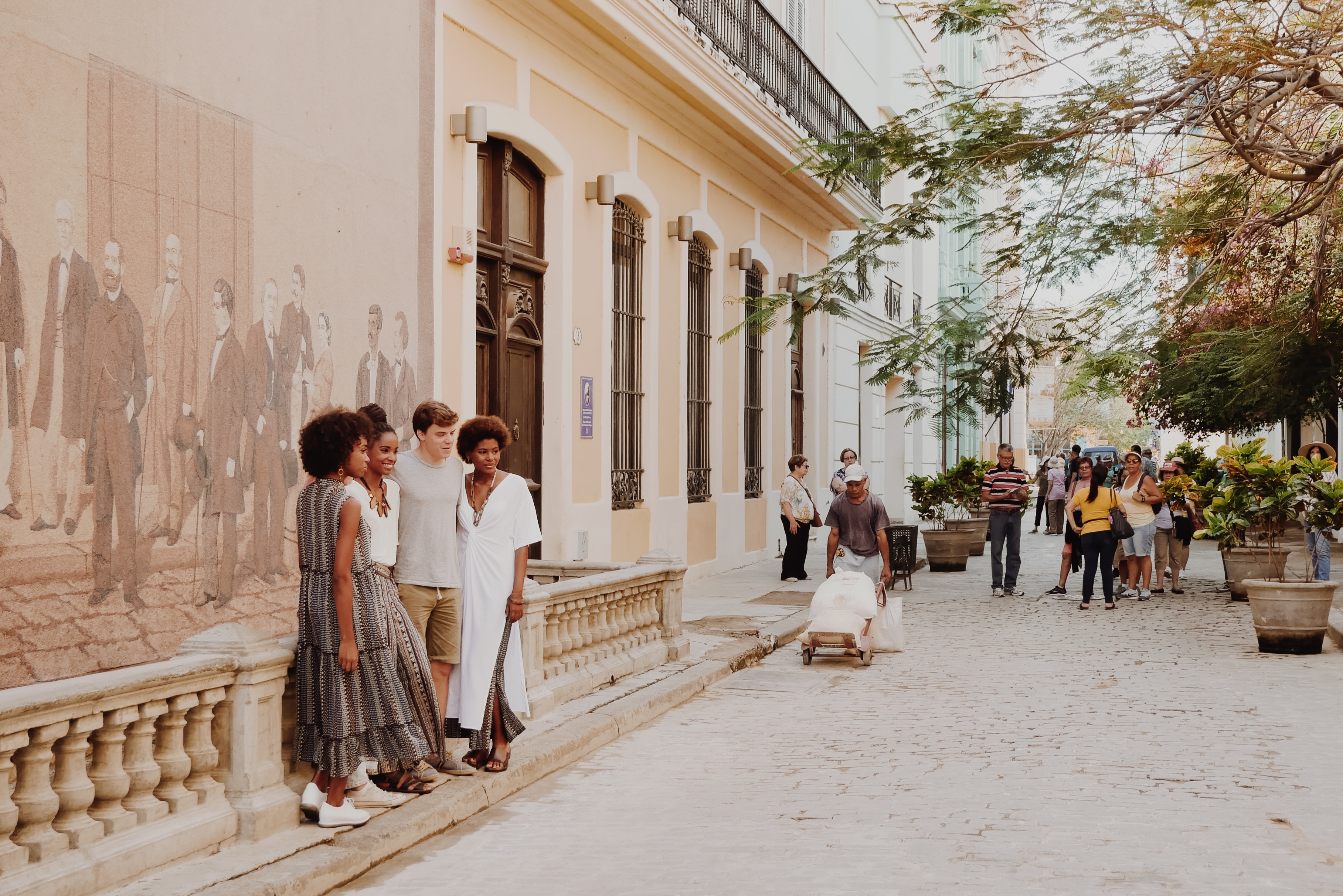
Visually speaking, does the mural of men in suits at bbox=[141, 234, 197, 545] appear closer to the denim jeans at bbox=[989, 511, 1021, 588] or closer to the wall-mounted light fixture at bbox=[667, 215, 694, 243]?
the wall-mounted light fixture at bbox=[667, 215, 694, 243]

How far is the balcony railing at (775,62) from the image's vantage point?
16.1 m

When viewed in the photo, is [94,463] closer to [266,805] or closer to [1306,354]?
[266,805]

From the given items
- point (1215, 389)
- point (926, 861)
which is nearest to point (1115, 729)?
point (926, 861)

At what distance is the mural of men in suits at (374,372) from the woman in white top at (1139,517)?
9454 millimetres

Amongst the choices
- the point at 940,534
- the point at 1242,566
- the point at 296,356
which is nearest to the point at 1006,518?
the point at 1242,566

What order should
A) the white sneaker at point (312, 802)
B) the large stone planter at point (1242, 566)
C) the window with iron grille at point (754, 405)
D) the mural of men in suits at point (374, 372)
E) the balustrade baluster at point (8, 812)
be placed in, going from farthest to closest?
the window with iron grille at point (754, 405) → the large stone planter at point (1242, 566) → the mural of men in suits at point (374, 372) → the white sneaker at point (312, 802) → the balustrade baluster at point (8, 812)

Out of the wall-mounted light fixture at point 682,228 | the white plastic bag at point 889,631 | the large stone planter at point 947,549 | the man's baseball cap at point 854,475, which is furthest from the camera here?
the large stone planter at point 947,549

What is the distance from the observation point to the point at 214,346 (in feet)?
26.6

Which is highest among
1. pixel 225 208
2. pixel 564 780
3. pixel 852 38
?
pixel 852 38

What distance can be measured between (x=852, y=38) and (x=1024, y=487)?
38.2 ft

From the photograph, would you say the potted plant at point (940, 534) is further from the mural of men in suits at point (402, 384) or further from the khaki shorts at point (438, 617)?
the khaki shorts at point (438, 617)

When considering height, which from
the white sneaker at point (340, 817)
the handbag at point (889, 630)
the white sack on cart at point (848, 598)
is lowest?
the white sneaker at point (340, 817)

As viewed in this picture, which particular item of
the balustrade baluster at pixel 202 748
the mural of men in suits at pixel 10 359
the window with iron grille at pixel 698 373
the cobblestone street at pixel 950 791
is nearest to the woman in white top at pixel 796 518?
the window with iron grille at pixel 698 373

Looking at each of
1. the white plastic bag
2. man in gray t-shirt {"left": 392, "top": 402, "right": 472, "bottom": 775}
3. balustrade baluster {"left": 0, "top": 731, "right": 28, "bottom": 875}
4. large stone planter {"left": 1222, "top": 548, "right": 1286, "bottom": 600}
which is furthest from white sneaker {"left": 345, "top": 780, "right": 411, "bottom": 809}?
large stone planter {"left": 1222, "top": 548, "right": 1286, "bottom": 600}
